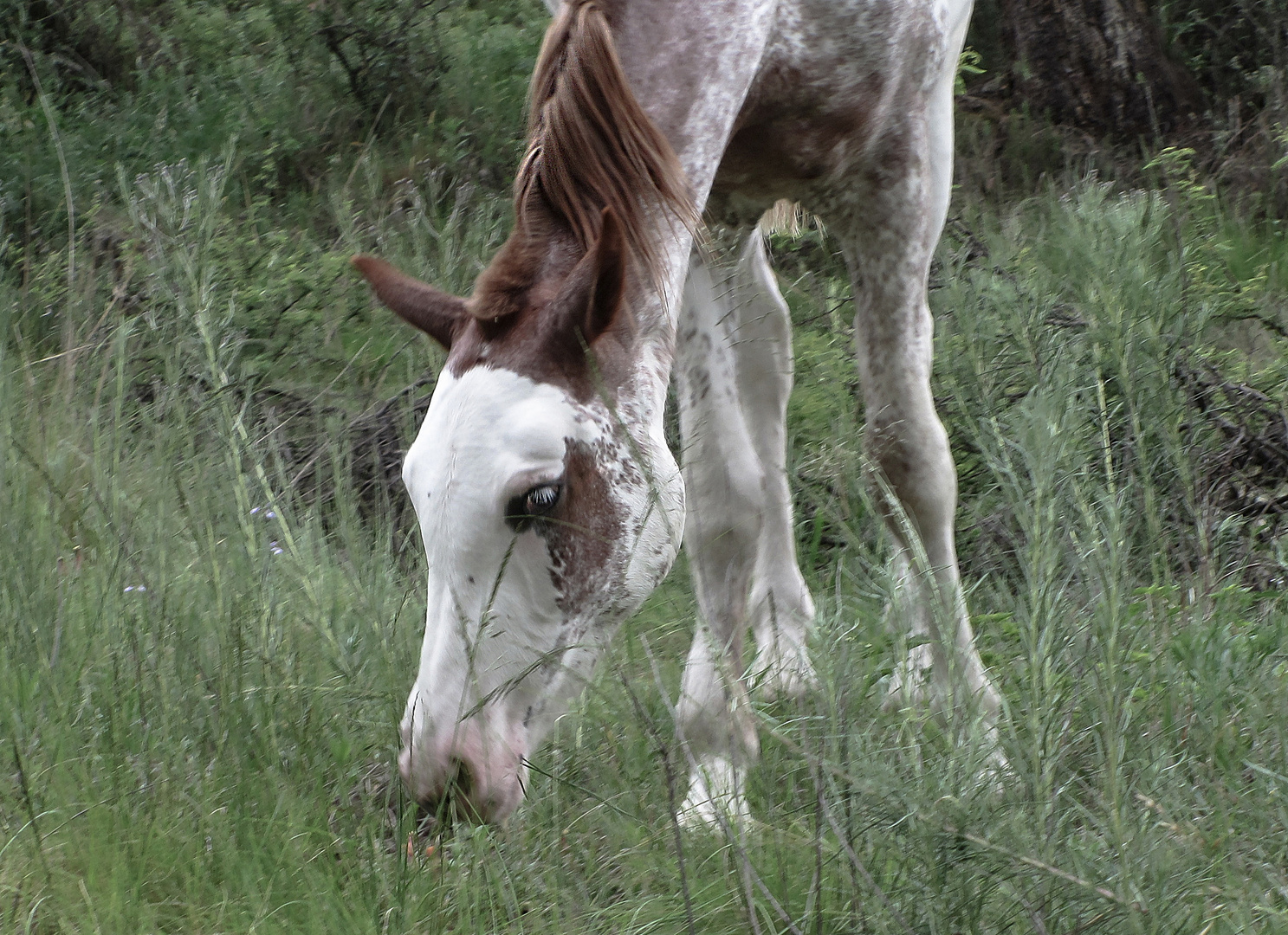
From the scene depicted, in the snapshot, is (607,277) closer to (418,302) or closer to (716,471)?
(418,302)

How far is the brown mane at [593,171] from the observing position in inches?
83.0

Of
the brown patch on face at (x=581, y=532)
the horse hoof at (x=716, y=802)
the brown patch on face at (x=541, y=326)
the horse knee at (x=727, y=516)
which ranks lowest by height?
the horse hoof at (x=716, y=802)

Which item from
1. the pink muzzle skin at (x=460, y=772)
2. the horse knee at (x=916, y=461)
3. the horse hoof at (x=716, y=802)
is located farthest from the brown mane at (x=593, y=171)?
the horse knee at (x=916, y=461)

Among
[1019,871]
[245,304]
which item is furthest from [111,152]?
[1019,871]

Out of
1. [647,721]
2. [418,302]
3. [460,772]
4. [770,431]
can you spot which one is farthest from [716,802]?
[770,431]

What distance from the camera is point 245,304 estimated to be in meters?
4.88

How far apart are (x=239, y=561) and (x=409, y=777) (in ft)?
3.02

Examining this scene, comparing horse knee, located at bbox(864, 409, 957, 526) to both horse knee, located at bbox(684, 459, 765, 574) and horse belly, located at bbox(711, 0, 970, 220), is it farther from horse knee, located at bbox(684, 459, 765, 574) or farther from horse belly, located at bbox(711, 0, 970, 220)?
horse belly, located at bbox(711, 0, 970, 220)

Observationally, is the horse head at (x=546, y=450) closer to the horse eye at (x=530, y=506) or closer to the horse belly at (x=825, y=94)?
the horse eye at (x=530, y=506)

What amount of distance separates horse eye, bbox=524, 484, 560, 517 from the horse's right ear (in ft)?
1.19

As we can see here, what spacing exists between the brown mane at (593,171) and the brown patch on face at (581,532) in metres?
0.29

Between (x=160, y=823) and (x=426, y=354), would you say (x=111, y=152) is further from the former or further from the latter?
(x=160, y=823)

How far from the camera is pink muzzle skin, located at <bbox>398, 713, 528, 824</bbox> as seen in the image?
1.94m

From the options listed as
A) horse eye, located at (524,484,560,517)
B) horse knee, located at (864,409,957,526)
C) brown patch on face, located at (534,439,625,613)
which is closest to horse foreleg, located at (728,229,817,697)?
horse knee, located at (864,409,957,526)
